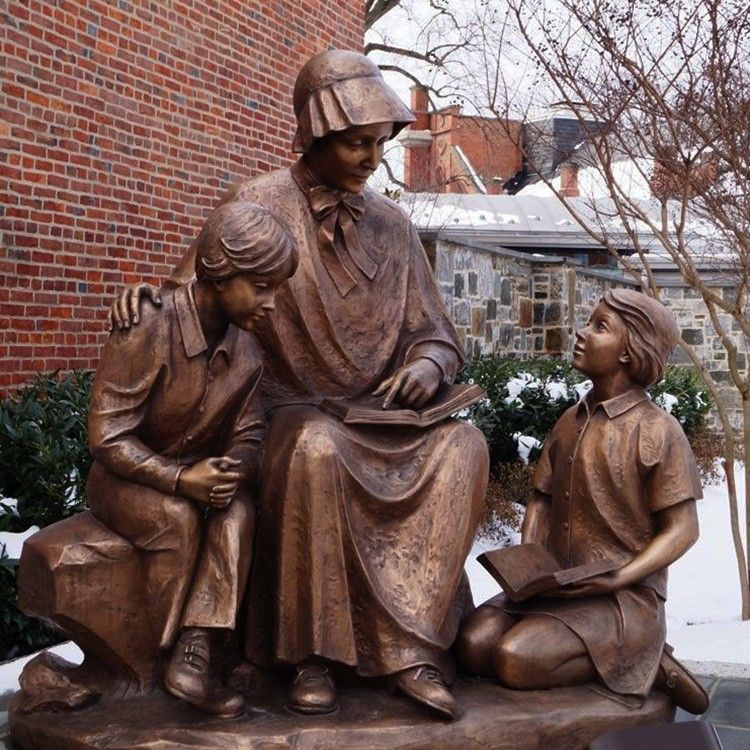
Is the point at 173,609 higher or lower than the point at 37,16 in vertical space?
lower

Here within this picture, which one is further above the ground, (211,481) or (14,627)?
(211,481)

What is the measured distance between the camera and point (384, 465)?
3.13 meters

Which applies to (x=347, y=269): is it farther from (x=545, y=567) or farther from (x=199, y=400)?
(x=545, y=567)

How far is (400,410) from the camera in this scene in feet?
10.5

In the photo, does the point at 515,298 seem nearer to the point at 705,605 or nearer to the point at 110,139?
the point at 110,139

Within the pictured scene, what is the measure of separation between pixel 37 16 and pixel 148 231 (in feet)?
5.35

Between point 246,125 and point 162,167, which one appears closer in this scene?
point 162,167

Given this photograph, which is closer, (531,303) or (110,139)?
(110,139)

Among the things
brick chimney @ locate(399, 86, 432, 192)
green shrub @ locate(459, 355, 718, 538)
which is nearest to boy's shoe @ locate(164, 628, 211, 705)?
green shrub @ locate(459, 355, 718, 538)

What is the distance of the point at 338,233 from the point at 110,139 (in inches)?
172

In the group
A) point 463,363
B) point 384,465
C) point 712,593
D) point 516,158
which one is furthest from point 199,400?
point 516,158

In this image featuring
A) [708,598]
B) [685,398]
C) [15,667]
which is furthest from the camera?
[685,398]

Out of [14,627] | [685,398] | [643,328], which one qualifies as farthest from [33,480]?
[685,398]

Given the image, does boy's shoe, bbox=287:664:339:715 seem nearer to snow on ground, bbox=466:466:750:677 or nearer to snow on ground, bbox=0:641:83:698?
snow on ground, bbox=0:641:83:698
